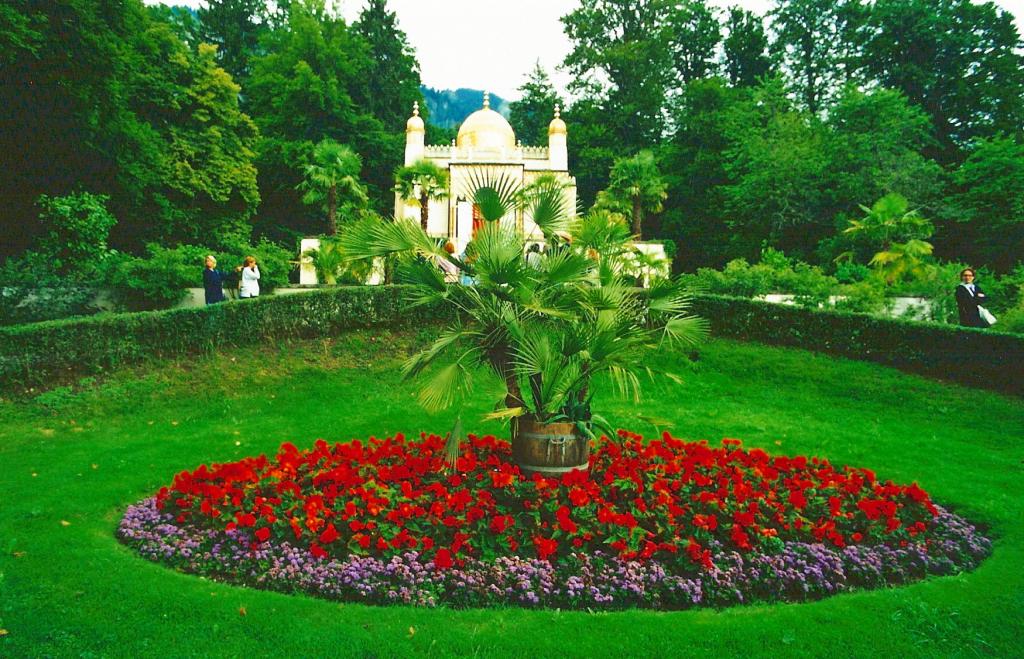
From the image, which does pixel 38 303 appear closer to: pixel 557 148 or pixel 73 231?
pixel 73 231

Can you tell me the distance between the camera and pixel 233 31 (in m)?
41.4

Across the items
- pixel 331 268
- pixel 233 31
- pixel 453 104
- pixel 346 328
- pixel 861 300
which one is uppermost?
pixel 453 104

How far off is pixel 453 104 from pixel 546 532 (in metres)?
127

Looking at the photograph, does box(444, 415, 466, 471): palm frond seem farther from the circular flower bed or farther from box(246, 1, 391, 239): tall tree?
box(246, 1, 391, 239): tall tree

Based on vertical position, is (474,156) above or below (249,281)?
above

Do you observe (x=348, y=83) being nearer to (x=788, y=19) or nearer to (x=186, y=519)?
(x=788, y=19)

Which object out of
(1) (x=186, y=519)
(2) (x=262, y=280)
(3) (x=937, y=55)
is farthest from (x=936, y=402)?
(3) (x=937, y=55)

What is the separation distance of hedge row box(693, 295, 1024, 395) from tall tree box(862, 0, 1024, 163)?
22.9 metres

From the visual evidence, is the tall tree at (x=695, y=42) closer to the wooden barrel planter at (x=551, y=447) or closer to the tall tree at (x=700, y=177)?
the tall tree at (x=700, y=177)

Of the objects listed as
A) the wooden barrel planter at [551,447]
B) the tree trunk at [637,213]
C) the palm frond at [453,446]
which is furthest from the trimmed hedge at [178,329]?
the tree trunk at [637,213]

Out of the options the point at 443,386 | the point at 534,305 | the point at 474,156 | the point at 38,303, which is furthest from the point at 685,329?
the point at 474,156

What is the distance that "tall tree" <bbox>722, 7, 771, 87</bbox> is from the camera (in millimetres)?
41719

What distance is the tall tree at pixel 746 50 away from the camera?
4172cm

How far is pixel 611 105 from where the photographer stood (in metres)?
41.7
